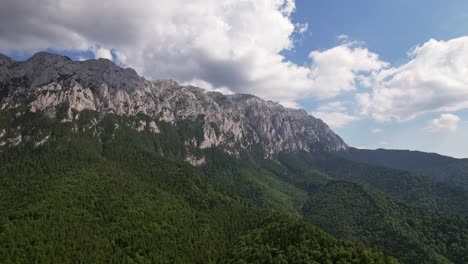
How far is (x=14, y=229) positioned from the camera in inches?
6467

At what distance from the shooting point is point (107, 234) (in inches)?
7411

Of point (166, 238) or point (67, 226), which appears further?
point (166, 238)

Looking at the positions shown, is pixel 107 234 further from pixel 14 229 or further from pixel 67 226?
pixel 14 229

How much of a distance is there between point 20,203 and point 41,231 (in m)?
37.4

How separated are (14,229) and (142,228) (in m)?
64.1

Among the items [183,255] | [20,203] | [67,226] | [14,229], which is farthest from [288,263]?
[20,203]

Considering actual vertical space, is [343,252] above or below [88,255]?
above

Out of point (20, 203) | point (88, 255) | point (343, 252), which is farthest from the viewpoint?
point (20, 203)

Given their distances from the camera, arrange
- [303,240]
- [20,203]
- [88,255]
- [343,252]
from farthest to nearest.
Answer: [20,203] < [303,240] < [88,255] < [343,252]

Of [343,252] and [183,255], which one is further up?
[343,252]

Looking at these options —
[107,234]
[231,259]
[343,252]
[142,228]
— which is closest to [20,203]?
[107,234]

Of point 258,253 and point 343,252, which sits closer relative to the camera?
point 343,252

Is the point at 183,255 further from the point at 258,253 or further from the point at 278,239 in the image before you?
the point at 278,239

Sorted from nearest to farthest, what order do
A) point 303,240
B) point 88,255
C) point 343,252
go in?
1. point 343,252
2. point 88,255
3. point 303,240
